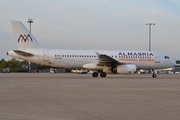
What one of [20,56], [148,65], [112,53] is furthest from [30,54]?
[148,65]

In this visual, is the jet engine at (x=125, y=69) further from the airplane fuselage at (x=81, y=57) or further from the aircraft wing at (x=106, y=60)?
the airplane fuselage at (x=81, y=57)

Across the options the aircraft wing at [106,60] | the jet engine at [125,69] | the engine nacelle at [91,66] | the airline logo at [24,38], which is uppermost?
the airline logo at [24,38]

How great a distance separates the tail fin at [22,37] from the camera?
→ 34.8 metres

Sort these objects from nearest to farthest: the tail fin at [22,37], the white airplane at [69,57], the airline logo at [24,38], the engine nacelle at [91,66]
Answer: the white airplane at [69,57]
the tail fin at [22,37]
the airline logo at [24,38]
the engine nacelle at [91,66]

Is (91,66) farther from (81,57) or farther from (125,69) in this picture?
(125,69)

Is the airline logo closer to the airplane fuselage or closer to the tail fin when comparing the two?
the tail fin

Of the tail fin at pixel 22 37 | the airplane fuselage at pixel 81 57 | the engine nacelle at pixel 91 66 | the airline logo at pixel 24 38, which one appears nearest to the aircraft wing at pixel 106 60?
the engine nacelle at pixel 91 66

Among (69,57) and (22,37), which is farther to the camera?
(69,57)

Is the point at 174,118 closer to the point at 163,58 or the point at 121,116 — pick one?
the point at 121,116

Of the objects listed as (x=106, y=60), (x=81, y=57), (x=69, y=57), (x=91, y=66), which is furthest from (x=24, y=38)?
(x=106, y=60)

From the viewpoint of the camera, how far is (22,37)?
115ft

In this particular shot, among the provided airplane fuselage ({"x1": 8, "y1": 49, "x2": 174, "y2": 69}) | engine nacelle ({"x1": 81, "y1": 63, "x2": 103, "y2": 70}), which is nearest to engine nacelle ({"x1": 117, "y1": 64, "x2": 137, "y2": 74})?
airplane fuselage ({"x1": 8, "y1": 49, "x2": 174, "y2": 69})

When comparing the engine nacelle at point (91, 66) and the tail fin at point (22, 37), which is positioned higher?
the tail fin at point (22, 37)

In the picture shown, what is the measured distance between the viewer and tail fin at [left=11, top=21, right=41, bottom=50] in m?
34.8
